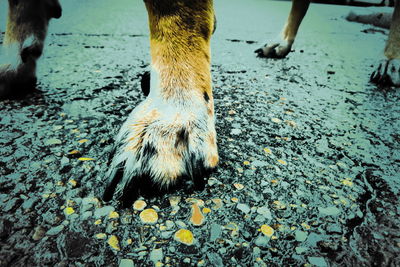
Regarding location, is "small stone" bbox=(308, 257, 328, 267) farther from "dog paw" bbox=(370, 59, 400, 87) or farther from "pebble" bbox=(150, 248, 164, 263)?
"dog paw" bbox=(370, 59, 400, 87)

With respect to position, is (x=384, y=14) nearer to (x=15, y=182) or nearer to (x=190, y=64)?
(x=190, y=64)

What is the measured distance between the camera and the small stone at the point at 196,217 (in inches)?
32.0

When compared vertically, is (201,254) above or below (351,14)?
below

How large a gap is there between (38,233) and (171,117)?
20.6 inches

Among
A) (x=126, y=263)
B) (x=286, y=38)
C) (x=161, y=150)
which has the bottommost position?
(x=126, y=263)

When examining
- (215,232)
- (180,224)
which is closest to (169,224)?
(180,224)

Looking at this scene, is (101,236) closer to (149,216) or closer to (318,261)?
(149,216)

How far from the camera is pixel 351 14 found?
6.54m

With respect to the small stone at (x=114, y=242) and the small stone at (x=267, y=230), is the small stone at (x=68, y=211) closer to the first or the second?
the small stone at (x=114, y=242)

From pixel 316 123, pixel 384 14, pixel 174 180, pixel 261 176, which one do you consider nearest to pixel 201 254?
pixel 174 180

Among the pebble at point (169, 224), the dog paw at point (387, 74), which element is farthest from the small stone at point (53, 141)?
the dog paw at point (387, 74)

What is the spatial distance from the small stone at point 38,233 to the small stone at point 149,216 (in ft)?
0.86

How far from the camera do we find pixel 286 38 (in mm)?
2822

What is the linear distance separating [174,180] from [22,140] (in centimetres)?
70
